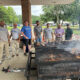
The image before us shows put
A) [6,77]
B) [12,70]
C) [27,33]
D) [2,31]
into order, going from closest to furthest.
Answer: [6,77] → [12,70] → [2,31] → [27,33]

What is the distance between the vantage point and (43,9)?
23.3 m

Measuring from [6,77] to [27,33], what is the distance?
2.22 meters

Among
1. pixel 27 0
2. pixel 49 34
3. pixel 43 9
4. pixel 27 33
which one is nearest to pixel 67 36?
pixel 49 34

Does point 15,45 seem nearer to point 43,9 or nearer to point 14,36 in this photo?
point 14,36

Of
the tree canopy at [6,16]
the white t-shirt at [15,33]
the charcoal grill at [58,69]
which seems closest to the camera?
the charcoal grill at [58,69]

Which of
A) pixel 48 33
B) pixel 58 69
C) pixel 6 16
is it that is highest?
pixel 6 16

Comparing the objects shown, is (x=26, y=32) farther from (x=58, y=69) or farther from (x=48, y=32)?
(x=58, y=69)

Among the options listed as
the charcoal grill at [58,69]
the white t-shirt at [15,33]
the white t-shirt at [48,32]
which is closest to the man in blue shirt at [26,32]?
the white t-shirt at [15,33]

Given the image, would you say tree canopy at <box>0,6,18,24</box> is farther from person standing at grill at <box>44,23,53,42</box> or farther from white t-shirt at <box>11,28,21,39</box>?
white t-shirt at <box>11,28,21,39</box>

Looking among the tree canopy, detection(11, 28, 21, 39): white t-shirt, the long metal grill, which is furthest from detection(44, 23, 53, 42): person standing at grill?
the tree canopy

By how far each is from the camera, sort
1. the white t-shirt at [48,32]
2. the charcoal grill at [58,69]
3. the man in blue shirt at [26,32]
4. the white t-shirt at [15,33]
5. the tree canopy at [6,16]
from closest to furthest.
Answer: the charcoal grill at [58,69], the white t-shirt at [15,33], the man in blue shirt at [26,32], the white t-shirt at [48,32], the tree canopy at [6,16]

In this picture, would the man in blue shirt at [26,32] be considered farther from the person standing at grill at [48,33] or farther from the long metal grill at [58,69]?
the long metal grill at [58,69]

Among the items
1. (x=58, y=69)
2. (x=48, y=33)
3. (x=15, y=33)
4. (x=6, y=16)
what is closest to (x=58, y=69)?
(x=58, y=69)

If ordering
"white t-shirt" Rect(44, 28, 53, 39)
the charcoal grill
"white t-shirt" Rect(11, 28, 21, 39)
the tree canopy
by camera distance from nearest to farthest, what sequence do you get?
the charcoal grill → "white t-shirt" Rect(11, 28, 21, 39) → "white t-shirt" Rect(44, 28, 53, 39) → the tree canopy
